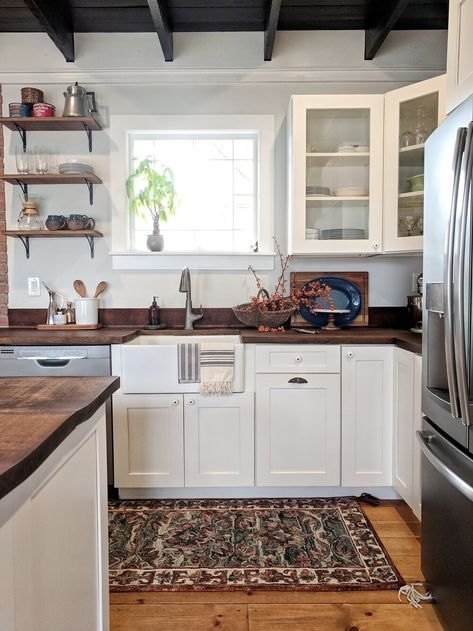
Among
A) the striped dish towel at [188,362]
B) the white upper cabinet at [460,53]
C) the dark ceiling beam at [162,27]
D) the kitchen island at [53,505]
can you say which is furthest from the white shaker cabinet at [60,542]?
the dark ceiling beam at [162,27]

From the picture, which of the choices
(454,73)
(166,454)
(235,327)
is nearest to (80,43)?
(235,327)

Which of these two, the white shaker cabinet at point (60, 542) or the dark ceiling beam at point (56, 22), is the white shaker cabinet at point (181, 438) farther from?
the dark ceiling beam at point (56, 22)

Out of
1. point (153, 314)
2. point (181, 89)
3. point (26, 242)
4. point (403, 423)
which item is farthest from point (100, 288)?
point (403, 423)

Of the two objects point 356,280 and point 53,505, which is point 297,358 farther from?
point 53,505

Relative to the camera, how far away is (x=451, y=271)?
1.22 meters

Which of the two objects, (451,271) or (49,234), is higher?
(49,234)

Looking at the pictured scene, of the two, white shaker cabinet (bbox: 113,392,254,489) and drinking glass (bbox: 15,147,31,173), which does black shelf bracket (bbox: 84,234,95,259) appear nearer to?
drinking glass (bbox: 15,147,31,173)

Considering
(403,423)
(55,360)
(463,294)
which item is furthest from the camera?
(55,360)

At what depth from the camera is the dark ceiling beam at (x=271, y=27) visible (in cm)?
241

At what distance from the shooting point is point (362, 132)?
2588 mm

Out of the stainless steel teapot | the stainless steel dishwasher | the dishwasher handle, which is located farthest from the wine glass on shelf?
the dishwasher handle

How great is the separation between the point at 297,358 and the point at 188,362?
1.87ft

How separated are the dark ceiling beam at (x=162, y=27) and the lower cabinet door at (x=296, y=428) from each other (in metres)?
2.01

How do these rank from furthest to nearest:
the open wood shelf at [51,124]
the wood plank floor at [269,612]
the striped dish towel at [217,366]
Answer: the open wood shelf at [51,124]
the striped dish towel at [217,366]
the wood plank floor at [269,612]
